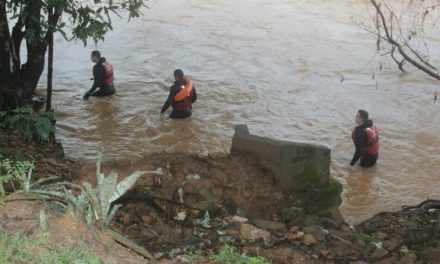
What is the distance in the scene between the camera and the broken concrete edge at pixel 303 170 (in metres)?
6.71

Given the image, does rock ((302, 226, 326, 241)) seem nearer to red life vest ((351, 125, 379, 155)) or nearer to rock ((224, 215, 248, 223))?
rock ((224, 215, 248, 223))

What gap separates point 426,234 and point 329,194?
51.5 inches

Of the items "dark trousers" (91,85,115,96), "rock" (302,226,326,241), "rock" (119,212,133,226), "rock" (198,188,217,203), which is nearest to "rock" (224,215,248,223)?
"rock" (198,188,217,203)

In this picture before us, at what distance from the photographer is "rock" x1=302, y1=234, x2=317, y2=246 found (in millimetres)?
5195

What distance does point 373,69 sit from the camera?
51.5 feet

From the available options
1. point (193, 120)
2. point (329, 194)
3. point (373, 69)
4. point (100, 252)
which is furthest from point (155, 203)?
point (373, 69)

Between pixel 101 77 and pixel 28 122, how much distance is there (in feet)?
15.5

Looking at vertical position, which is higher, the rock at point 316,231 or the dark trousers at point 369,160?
the rock at point 316,231

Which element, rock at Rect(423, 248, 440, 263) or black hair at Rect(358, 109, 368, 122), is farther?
black hair at Rect(358, 109, 368, 122)

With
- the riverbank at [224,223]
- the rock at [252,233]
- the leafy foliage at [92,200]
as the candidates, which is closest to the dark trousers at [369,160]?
the riverbank at [224,223]

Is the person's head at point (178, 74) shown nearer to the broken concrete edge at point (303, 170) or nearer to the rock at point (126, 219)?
the broken concrete edge at point (303, 170)

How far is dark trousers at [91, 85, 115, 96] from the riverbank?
20.1 ft

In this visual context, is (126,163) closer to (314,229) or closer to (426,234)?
(314,229)

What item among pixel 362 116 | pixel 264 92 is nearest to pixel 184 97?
pixel 264 92
